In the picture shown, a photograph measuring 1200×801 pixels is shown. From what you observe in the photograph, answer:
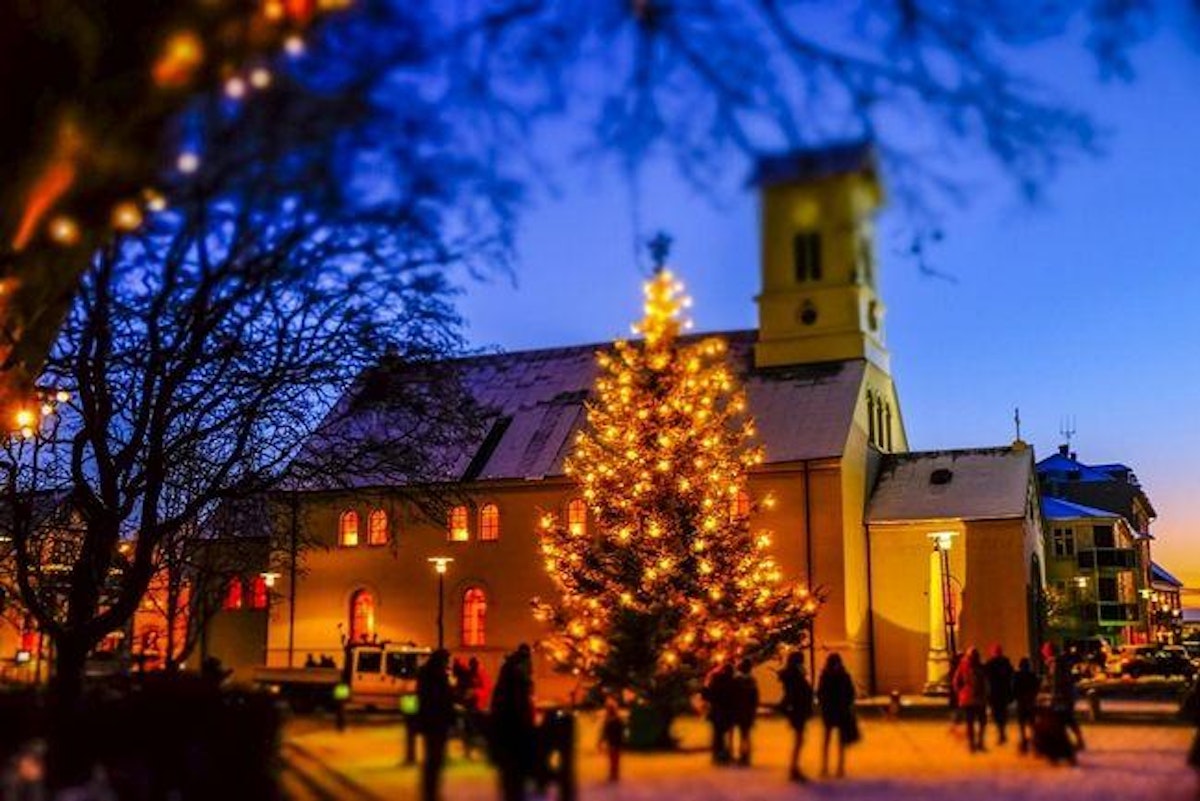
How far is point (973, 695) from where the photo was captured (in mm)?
20234

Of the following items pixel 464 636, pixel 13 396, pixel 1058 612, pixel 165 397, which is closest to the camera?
pixel 13 396

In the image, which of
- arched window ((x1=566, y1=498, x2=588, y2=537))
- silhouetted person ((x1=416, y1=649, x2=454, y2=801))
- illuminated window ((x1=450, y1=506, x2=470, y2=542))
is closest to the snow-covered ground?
silhouetted person ((x1=416, y1=649, x2=454, y2=801))

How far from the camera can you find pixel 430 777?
33.4 feet

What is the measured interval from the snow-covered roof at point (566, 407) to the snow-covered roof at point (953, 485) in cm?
380

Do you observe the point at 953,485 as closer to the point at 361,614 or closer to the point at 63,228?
the point at 361,614

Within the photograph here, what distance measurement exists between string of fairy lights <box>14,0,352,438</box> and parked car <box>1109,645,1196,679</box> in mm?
43282

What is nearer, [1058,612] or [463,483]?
[463,483]

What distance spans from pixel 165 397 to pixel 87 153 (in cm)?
1306

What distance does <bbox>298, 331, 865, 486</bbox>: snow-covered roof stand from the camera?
41938 millimetres

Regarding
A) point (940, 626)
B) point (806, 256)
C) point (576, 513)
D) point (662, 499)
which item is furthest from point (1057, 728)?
point (806, 256)

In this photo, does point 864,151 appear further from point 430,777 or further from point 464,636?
point 464,636

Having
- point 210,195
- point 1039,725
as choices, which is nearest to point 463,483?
point 1039,725

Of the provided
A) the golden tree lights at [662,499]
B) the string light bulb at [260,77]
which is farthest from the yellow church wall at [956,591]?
the string light bulb at [260,77]

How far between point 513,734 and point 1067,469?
10601cm
